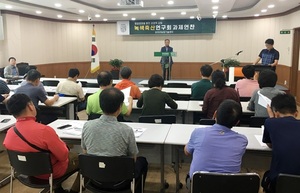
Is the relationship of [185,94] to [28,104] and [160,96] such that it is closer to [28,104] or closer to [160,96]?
[160,96]

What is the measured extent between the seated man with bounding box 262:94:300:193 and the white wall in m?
8.22

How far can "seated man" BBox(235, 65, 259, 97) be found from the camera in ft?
14.6

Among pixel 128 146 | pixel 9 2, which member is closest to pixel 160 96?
pixel 128 146

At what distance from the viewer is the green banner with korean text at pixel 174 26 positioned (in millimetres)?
12289

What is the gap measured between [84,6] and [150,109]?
6.60m

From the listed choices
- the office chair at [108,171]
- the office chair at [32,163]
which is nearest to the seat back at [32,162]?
the office chair at [32,163]

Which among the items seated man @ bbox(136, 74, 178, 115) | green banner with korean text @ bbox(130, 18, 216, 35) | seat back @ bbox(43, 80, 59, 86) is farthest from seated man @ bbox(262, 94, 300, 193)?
green banner with korean text @ bbox(130, 18, 216, 35)

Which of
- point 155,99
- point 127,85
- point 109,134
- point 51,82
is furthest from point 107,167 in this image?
point 51,82

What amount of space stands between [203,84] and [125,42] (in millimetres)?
9568

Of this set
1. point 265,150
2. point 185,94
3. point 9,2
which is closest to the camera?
point 265,150

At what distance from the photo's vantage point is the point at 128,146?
2168 mm

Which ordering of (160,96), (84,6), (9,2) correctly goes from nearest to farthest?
1. (160,96)
2. (9,2)
3. (84,6)

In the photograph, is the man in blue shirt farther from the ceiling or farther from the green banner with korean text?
the green banner with korean text

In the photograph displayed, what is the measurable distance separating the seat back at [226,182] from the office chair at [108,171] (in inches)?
20.2
